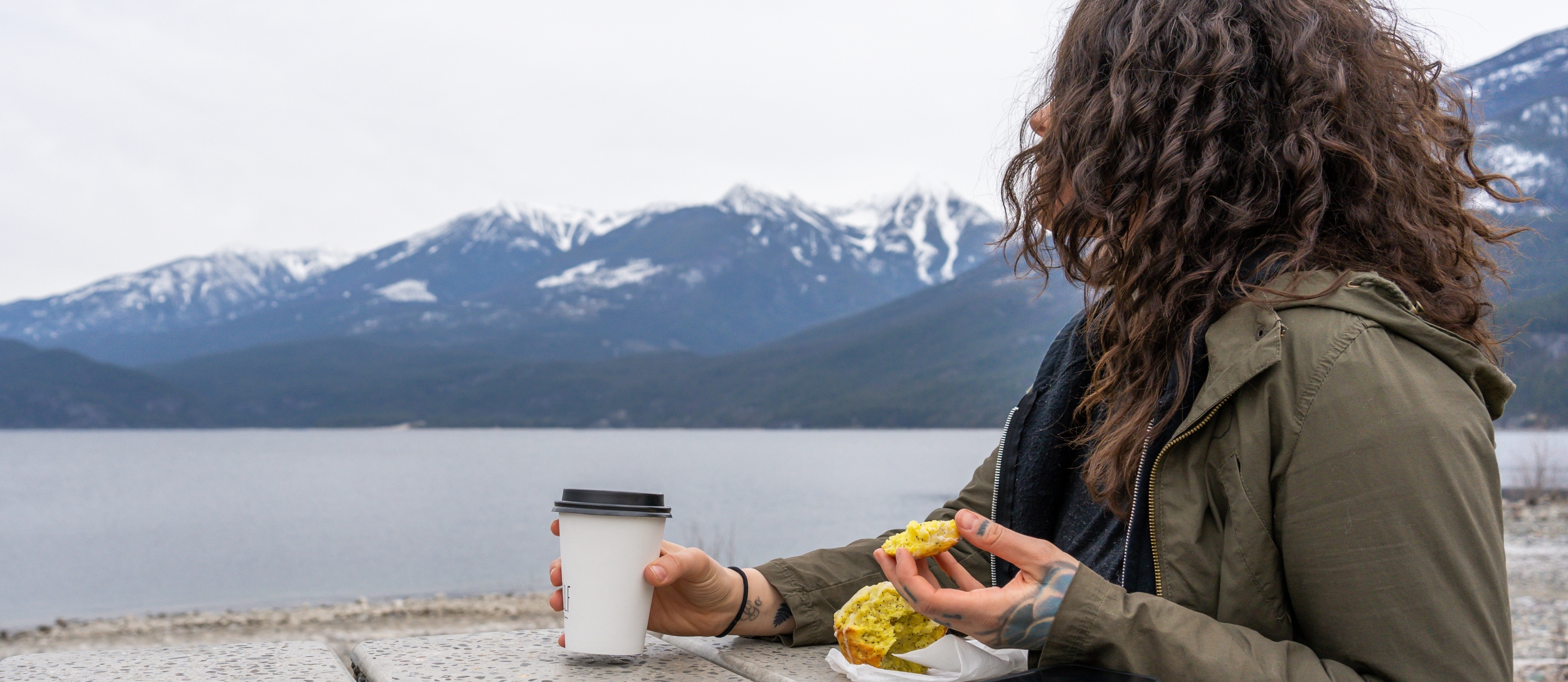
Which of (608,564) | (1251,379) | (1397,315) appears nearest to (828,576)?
(608,564)

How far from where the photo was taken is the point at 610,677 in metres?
1.53

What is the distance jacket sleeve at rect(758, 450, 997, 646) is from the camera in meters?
1.85

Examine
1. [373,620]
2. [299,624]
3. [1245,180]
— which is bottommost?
[373,620]

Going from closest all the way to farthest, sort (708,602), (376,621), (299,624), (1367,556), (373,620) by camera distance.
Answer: (1367,556) → (708,602) → (299,624) → (376,621) → (373,620)

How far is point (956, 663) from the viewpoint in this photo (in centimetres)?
142

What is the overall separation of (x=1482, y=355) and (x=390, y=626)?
1740 cm

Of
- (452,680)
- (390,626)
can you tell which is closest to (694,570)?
(452,680)

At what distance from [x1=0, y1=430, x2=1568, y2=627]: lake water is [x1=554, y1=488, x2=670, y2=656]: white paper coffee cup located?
41.6 feet

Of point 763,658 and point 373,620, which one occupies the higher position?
point 763,658

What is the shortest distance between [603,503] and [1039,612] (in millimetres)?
625

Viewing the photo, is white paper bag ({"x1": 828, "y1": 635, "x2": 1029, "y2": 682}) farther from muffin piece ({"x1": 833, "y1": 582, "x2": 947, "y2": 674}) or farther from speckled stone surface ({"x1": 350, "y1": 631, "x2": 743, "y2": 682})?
speckled stone surface ({"x1": 350, "y1": 631, "x2": 743, "y2": 682})

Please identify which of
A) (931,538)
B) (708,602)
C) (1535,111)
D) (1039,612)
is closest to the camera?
(1039,612)

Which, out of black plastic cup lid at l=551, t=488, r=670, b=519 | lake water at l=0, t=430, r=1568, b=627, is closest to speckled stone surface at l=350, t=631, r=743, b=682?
black plastic cup lid at l=551, t=488, r=670, b=519

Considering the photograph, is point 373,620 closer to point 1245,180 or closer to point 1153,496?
point 1153,496
